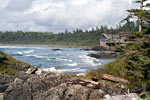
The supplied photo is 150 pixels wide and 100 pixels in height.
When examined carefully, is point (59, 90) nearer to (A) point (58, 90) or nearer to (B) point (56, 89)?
(A) point (58, 90)

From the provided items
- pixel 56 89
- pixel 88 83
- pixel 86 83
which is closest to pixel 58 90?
pixel 56 89

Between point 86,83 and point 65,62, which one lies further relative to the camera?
point 65,62

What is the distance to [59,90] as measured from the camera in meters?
9.69

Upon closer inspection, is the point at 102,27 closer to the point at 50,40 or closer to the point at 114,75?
the point at 50,40

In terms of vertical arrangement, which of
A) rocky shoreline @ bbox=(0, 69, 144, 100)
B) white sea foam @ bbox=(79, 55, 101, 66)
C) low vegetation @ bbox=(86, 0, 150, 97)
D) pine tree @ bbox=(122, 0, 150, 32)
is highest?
pine tree @ bbox=(122, 0, 150, 32)

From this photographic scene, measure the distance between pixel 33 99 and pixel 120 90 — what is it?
411cm

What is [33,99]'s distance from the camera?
9.91m

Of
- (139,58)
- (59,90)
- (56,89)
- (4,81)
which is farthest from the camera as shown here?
(4,81)

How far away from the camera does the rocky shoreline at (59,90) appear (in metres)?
9.34

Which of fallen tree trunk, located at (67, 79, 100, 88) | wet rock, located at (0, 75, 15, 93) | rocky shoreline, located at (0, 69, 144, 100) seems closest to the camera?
rocky shoreline, located at (0, 69, 144, 100)

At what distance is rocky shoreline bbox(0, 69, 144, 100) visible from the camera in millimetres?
9344

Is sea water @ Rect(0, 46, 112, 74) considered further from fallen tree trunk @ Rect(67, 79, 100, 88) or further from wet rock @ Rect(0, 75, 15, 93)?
fallen tree trunk @ Rect(67, 79, 100, 88)

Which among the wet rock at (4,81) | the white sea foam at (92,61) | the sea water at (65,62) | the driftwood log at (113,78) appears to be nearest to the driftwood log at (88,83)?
the driftwood log at (113,78)

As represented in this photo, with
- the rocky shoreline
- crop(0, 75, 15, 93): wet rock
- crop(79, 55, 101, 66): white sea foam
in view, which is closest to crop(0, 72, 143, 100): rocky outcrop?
the rocky shoreline
